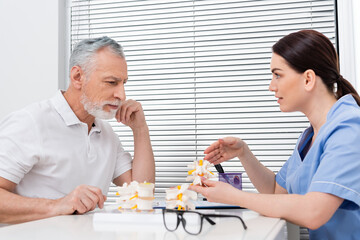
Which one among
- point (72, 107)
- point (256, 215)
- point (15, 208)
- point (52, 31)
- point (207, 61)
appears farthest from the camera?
point (52, 31)

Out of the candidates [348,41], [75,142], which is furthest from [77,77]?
[348,41]

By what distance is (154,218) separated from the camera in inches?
37.6

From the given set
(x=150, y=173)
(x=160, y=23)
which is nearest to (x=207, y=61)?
(x=160, y=23)

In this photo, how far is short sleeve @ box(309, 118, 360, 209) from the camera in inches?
38.5

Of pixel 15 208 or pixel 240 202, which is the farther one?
pixel 15 208

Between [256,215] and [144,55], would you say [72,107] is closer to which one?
[144,55]

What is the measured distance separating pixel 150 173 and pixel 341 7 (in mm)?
1256

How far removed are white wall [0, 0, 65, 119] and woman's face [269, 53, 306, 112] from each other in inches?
52.9

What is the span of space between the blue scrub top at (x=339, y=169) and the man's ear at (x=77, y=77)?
93cm

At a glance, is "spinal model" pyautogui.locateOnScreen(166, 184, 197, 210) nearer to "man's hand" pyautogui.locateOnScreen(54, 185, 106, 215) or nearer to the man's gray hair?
"man's hand" pyautogui.locateOnScreen(54, 185, 106, 215)

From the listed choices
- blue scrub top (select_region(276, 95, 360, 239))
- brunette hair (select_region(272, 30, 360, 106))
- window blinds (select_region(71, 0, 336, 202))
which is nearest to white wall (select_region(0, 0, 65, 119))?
window blinds (select_region(71, 0, 336, 202))

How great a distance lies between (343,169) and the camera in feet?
3.26

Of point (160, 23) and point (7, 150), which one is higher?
point (160, 23)

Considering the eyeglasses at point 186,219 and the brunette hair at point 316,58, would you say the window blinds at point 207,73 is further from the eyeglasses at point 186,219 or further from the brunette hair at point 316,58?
the eyeglasses at point 186,219
